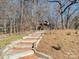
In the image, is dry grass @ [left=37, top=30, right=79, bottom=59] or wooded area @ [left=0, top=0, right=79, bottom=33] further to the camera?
wooded area @ [left=0, top=0, right=79, bottom=33]

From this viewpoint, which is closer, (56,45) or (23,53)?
(23,53)

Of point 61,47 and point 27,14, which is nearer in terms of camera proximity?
point 61,47

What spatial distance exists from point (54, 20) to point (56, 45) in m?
43.2

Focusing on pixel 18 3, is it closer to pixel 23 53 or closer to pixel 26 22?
pixel 26 22

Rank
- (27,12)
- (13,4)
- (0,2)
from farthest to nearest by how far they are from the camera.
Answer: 1. (27,12)
2. (13,4)
3. (0,2)

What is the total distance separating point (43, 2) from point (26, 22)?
8.40 metres

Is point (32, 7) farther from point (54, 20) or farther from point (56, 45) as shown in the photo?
point (56, 45)

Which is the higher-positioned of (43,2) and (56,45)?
(43,2)

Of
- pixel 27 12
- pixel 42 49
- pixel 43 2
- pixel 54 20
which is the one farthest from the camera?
pixel 54 20

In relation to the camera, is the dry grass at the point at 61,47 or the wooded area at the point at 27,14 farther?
the wooded area at the point at 27,14

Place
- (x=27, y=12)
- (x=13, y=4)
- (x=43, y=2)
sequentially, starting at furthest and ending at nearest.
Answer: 1. (x=43, y=2)
2. (x=27, y=12)
3. (x=13, y=4)

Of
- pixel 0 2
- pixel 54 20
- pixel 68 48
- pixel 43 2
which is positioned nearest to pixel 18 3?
pixel 0 2

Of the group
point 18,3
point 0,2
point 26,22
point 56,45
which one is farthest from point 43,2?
point 56,45

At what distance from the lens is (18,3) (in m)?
36.3
